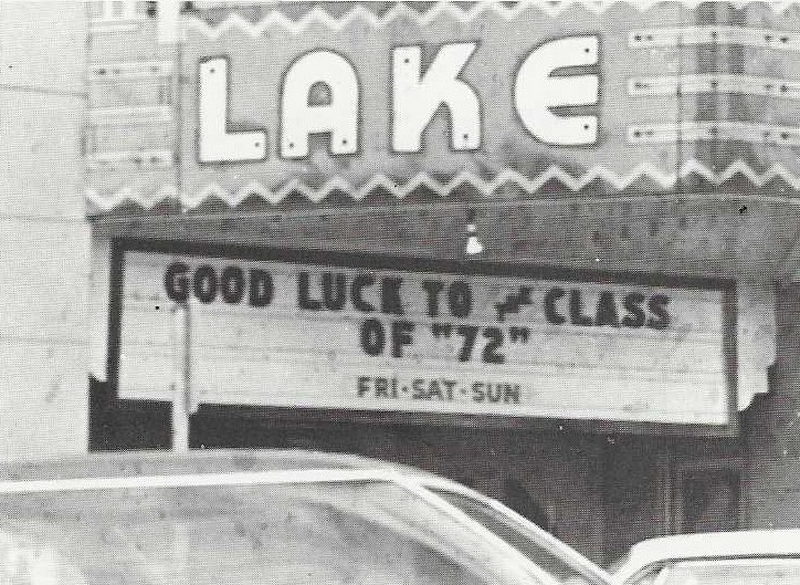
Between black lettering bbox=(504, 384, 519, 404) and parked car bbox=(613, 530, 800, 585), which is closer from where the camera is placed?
parked car bbox=(613, 530, 800, 585)

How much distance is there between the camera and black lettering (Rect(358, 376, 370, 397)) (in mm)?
11453

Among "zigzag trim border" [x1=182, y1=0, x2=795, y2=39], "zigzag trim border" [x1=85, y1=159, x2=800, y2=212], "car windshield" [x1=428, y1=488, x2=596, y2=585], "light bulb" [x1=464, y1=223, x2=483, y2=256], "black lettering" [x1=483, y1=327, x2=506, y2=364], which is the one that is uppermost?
"zigzag trim border" [x1=182, y1=0, x2=795, y2=39]

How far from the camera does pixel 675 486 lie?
42.4 ft

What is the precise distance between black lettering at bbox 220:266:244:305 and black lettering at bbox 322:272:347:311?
563 mm

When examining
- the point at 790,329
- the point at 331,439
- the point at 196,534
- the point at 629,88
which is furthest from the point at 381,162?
the point at 196,534

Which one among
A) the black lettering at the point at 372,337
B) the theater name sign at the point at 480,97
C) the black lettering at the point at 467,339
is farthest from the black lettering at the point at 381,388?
the theater name sign at the point at 480,97

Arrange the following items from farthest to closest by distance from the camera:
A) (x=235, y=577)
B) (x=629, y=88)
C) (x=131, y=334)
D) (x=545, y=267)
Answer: (x=545, y=267)
(x=131, y=334)
(x=629, y=88)
(x=235, y=577)

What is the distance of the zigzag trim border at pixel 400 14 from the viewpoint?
10133 millimetres

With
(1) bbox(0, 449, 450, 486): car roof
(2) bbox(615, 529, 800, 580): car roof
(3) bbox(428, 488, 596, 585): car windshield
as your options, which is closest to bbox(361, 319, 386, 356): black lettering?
(2) bbox(615, 529, 800, 580): car roof

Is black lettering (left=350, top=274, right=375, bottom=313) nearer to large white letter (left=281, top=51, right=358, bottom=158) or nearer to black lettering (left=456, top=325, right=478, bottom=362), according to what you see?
black lettering (left=456, top=325, right=478, bottom=362)

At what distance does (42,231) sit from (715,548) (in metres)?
5.64

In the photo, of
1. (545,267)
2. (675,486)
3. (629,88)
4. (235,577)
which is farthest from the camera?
(675,486)

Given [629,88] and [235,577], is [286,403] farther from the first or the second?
[235,577]

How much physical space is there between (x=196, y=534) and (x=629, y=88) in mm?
6967
